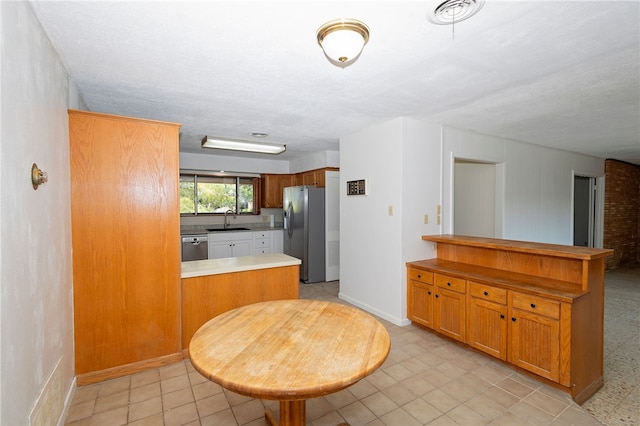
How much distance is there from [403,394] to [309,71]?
2461 millimetres

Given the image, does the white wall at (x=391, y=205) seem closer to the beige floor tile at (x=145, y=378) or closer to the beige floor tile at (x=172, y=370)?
the beige floor tile at (x=172, y=370)

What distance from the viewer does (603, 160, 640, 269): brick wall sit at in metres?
6.36

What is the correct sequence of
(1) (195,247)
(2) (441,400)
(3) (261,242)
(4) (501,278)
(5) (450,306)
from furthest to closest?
(3) (261,242) < (1) (195,247) < (5) (450,306) < (4) (501,278) < (2) (441,400)

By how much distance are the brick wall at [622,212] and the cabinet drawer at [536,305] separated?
231 inches

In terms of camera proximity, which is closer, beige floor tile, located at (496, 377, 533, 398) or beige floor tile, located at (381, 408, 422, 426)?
beige floor tile, located at (381, 408, 422, 426)

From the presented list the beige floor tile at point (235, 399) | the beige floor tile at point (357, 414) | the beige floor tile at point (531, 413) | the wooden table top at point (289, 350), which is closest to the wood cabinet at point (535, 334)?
the beige floor tile at point (531, 413)

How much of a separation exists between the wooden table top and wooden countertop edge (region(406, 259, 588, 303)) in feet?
4.66

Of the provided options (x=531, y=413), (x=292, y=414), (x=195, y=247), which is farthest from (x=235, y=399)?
(x=195, y=247)

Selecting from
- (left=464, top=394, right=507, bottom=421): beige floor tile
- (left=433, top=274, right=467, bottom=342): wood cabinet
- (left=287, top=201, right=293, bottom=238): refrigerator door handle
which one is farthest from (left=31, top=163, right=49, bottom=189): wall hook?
(left=287, top=201, right=293, bottom=238): refrigerator door handle

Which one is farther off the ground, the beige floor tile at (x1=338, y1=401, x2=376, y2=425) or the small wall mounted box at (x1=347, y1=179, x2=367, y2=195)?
the small wall mounted box at (x1=347, y1=179, x2=367, y2=195)

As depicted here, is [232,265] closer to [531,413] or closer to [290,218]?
[531,413]

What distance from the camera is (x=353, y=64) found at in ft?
6.81

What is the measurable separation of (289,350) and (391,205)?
237 centimetres

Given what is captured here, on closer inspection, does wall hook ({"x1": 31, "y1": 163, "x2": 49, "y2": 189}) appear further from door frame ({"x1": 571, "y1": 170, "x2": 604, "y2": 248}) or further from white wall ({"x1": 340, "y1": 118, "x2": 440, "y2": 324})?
door frame ({"x1": 571, "y1": 170, "x2": 604, "y2": 248})
